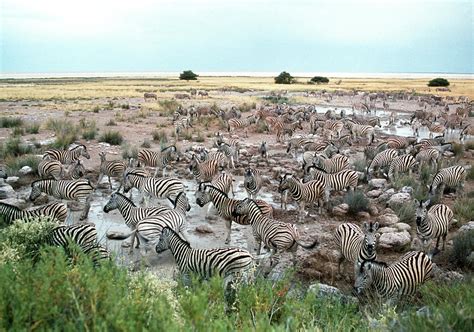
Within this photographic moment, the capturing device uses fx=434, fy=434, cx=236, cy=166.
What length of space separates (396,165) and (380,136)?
9874mm

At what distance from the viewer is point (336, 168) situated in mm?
12922

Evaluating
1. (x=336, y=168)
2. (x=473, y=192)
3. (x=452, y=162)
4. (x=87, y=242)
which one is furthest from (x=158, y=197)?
(x=452, y=162)

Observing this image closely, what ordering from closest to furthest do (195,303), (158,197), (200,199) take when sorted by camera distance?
(195,303) < (200,199) < (158,197)

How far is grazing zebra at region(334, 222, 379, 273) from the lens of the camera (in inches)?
256

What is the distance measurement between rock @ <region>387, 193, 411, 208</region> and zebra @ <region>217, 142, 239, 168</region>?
5444mm

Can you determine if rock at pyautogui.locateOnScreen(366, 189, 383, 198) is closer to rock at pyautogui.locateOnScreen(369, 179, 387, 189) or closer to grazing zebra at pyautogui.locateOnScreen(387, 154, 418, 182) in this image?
rock at pyautogui.locateOnScreen(369, 179, 387, 189)

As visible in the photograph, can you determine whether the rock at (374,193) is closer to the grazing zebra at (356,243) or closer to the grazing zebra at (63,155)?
the grazing zebra at (356,243)

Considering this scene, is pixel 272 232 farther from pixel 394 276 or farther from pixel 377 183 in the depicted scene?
pixel 377 183

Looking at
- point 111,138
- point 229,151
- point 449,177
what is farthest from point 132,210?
point 111,138

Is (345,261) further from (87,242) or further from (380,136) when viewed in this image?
(380,136)

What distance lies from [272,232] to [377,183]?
20.2ft

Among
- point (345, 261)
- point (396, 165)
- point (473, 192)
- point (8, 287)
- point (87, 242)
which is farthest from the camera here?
point (396, 165)

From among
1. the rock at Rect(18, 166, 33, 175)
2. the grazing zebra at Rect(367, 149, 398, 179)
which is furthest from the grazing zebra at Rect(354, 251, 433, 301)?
the rock at Rect(18, 166, 33, 175)

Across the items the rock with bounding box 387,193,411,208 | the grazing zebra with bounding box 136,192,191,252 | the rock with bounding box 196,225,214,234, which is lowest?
the rock with bounding box 196,225,214,234
